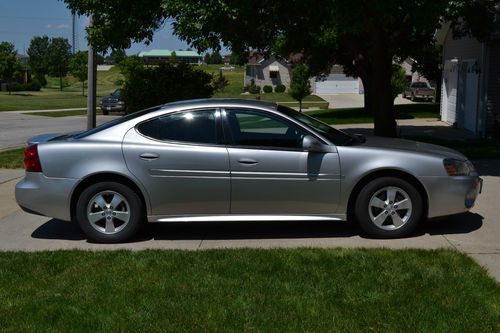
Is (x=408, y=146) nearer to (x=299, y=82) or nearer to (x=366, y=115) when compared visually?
(x=366, y=115)

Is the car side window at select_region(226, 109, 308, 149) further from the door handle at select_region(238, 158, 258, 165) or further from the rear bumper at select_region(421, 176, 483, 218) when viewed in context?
the rear bumper at select_region(421, 176, 483, 218)

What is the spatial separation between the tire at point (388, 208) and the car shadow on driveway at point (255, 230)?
223 mm

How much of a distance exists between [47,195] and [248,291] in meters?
2.78

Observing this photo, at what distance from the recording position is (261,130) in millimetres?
6938

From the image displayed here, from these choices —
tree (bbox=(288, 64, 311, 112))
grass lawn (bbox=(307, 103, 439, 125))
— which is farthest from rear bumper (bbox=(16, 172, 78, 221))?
tree (bbox=(288, 64, 311, 112))

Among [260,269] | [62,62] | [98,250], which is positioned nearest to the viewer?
[260,269]

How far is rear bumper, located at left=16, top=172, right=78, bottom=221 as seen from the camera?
6758 mm

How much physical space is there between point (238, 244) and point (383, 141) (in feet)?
→ 6.66

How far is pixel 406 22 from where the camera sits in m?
14.1

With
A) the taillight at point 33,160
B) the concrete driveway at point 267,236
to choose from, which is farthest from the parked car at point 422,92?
the taillight at point 33,160

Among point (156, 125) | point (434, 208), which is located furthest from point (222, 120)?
point (434, 208)

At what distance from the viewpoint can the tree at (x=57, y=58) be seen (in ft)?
288

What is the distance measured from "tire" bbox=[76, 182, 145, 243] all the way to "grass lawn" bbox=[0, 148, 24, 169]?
21.0 ft

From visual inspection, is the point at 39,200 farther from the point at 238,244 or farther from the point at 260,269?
the point at 260,269
